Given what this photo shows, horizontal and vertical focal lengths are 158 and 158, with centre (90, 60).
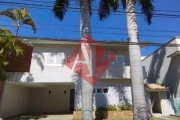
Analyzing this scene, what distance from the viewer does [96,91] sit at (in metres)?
14.9

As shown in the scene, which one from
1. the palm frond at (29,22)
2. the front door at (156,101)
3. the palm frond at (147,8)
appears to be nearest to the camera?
the palm frond at (147,8)

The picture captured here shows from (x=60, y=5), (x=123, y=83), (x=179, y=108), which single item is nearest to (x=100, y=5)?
(x=60, y=5)

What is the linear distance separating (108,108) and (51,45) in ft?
26.4

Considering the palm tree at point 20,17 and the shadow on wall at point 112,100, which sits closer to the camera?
the palm tree at point 20,17

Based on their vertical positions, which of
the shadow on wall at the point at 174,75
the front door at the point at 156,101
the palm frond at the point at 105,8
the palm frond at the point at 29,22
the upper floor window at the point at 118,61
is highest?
the palm frond at the point at 105,8

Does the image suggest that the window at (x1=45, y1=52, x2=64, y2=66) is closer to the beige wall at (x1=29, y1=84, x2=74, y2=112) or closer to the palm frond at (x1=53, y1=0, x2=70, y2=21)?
the palm frond at (x1=53, y1=0, x2=70, y2=21)

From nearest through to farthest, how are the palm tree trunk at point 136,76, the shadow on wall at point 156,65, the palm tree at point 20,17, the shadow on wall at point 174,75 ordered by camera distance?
the palm tree trunk at point 136,76 < the palm tree at point 20,17 < the shadow on wall at point 174,75 < the shadow on wall at point 156,65

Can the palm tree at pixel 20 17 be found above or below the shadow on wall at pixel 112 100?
above

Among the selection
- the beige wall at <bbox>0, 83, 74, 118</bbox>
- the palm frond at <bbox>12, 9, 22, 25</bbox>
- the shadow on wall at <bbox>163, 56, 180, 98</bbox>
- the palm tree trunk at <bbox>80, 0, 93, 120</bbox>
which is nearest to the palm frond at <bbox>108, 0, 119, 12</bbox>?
the palm tree trunk at <bbox>80, 0, 93, 120</bbox>

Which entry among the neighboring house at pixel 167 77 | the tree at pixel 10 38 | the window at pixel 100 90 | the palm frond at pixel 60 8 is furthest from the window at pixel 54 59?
the neighboring house at pixel 167 77

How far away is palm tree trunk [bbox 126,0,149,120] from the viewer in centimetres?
998

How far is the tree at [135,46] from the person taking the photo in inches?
397

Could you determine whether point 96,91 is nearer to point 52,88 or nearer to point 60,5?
point 52,88

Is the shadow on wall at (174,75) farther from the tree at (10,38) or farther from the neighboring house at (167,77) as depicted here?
the tree at (10,38)
